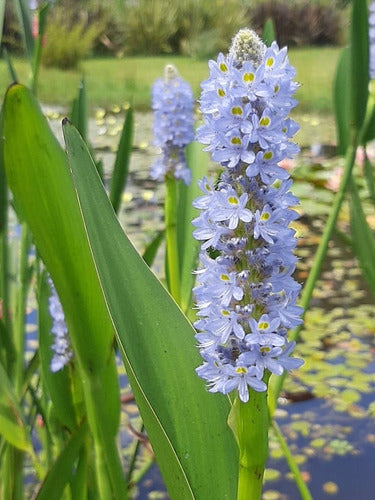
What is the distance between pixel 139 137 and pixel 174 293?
390cm

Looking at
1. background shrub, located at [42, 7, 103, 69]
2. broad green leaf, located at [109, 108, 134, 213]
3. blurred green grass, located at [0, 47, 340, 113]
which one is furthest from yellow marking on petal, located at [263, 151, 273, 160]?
background shrub, located at [42, 7, 103, 69]

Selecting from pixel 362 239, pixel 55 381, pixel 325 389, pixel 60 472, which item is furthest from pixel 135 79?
pixel 60 472

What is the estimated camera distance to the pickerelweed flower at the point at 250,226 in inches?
15.7

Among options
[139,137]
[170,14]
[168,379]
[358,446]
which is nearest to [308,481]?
[358,446]

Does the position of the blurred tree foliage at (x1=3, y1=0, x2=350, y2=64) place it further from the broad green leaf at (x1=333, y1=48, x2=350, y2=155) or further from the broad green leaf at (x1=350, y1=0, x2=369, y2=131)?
the broad green leaf at (x1=350, y1=0, x2=369, y2=131)

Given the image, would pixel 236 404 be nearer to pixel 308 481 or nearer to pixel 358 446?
pixel 308 481

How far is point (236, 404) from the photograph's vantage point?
427 mm

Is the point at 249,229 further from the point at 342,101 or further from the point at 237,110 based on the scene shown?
the point at 342,101

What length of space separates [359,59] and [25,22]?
0.36 meters

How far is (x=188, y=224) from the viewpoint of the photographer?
900mm

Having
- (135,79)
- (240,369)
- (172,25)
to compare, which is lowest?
(135,79)

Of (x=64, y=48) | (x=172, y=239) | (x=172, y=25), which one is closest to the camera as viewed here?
(x=172, y=239)

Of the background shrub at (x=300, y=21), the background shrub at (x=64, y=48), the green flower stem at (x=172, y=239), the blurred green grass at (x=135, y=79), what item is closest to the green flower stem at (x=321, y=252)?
the green flower stem at (x=172, y=239)

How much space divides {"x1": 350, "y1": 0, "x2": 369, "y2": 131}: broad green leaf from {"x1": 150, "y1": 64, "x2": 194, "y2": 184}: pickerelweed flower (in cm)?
34
